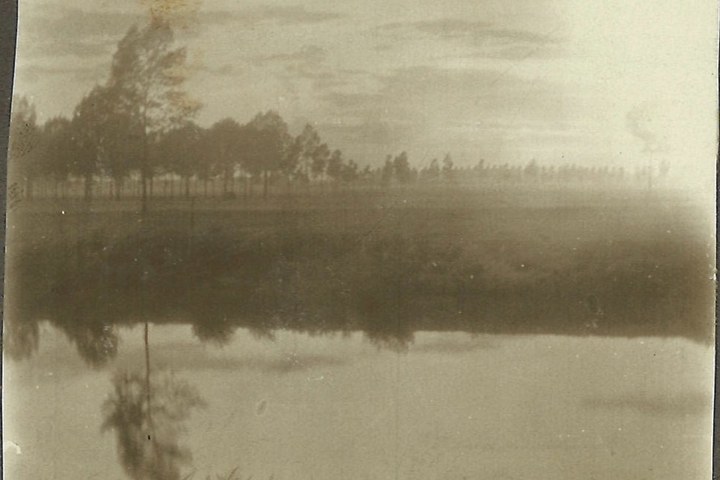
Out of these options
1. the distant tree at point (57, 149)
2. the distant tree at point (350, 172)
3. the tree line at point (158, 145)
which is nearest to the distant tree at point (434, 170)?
the tree line at point (158, 145)

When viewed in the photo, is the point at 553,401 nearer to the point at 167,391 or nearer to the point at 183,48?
the point at 167,391

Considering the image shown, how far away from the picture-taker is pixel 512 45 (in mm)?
1880

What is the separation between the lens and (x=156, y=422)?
1.89 metres

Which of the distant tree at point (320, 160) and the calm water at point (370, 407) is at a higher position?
the distant tree at point (320, 160)

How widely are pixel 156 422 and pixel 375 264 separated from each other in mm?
961

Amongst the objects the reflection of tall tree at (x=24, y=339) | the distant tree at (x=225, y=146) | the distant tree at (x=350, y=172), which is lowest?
the reflection of tall tree at (x=24, y=339)

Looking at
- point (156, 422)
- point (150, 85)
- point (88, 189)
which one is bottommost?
point (156, 422)

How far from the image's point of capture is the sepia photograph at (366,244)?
1.85 metres

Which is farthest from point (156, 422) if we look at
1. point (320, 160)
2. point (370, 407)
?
point (320, 160)

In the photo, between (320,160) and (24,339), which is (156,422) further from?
(320,160)

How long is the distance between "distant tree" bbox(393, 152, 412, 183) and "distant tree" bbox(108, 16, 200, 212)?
0.74 m

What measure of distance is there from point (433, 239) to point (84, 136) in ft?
4.30

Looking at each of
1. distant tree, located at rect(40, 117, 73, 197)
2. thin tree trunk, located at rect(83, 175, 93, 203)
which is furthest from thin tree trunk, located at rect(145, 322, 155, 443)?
distant tree, located at rect(40, 117, 73, 197)

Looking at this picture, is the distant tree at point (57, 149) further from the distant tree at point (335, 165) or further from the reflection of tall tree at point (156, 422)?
the distant tree at point (335, 165)
